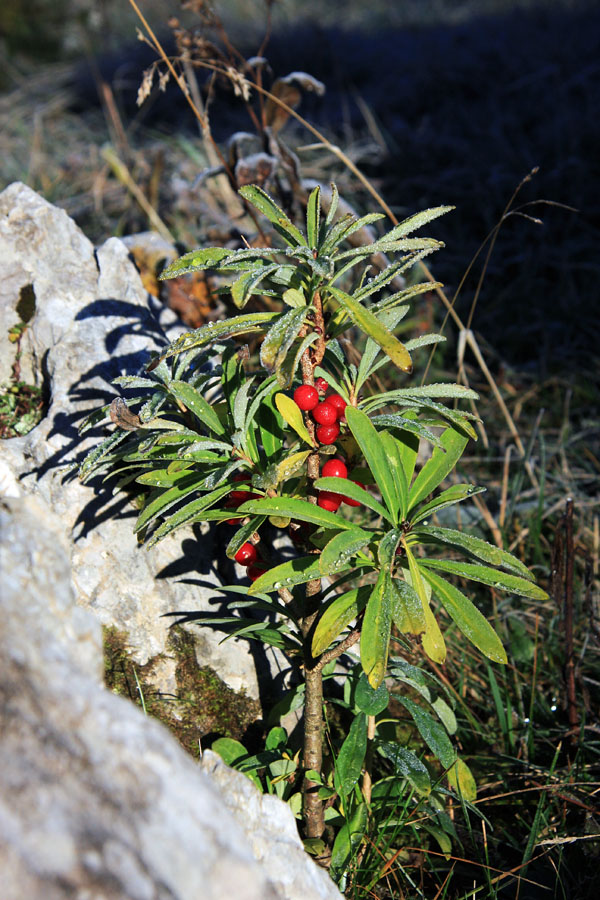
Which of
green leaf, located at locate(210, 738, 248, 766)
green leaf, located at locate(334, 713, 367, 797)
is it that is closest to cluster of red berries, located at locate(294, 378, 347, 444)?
green leaf, located at locate(334, 713, 367, 797)

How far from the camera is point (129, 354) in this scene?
2.10 meters

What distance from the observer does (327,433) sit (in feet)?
4.75

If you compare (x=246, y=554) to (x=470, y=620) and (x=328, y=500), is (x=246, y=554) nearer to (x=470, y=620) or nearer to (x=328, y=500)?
(x=328, y=500)

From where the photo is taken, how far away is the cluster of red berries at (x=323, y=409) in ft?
4.49

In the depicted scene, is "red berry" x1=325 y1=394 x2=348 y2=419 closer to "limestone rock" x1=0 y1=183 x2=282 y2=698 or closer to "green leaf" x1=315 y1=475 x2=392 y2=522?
"green leaf" x1=315 y1=475 x2=392 y2=522

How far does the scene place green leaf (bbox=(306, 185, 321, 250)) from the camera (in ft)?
4.56

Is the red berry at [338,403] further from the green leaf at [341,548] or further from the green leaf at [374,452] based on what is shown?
the green leaf at [341,548]

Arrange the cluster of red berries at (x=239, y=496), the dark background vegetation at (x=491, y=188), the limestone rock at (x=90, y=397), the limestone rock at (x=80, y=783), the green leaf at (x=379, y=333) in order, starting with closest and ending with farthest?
the limestone rock at (x=80, y=783) → the green leaf at (x=379, y=333) → the cluster of red berries at (x=239, y=496) → the limestone rock at (x=90, y=397) → the dark background vegetation at (x=491, y=188)

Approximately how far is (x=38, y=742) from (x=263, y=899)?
14.5 inches

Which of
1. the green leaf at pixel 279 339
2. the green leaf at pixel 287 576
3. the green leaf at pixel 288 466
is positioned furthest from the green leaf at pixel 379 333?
the green leaf at pixel 287 576

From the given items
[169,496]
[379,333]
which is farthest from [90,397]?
[379,333]

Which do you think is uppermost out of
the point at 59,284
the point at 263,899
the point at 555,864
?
the point at 59,284

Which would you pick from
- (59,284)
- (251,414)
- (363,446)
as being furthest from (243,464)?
(59,284)

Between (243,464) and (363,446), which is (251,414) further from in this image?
(363,446)
